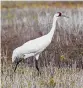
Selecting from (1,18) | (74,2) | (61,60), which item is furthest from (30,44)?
(74,2)

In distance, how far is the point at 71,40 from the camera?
38.6 ft

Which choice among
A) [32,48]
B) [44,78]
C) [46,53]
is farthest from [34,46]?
[46,53]

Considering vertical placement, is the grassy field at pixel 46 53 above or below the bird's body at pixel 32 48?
below

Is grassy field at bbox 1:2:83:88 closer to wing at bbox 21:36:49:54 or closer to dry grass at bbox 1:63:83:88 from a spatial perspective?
dry grass at bbox 1:63:83:88

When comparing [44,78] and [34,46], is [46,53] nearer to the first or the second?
[34,46]

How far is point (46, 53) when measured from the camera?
35.5 feet

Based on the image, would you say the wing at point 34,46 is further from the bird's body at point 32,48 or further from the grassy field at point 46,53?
the grassy field at point 46,53

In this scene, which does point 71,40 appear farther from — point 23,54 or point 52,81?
point 52,81

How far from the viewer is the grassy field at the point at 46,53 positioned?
8.52 meters

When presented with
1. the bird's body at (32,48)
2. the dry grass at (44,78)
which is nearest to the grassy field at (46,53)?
the dry grass at (44,78)

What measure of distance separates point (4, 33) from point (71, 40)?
8.46 feet

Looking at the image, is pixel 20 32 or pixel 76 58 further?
pixel 20 32

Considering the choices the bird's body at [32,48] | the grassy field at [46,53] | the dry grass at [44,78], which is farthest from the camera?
the bird's body at [32,48]

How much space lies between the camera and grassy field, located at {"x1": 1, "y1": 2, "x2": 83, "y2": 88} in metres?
8.52
